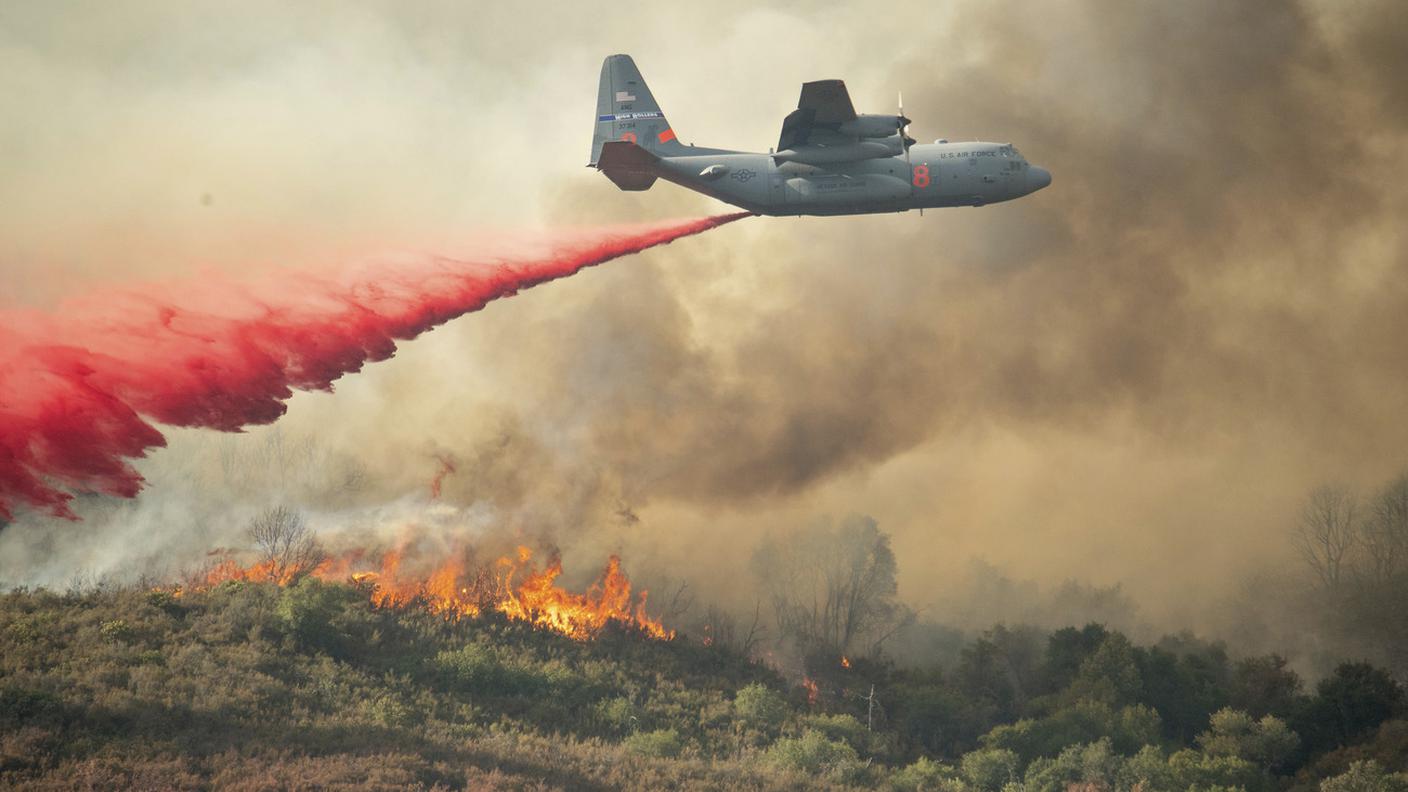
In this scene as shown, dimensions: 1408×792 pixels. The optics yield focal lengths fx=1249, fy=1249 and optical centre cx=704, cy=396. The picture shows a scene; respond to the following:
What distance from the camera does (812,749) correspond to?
2165 inches

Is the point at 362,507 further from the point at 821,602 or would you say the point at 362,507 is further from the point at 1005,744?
the point at 1005,744

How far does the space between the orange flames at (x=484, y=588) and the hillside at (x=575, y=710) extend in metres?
1.37

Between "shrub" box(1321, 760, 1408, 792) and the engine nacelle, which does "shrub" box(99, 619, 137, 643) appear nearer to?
the engine nacelle

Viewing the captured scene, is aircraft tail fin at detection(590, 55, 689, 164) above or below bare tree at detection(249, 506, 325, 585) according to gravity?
above

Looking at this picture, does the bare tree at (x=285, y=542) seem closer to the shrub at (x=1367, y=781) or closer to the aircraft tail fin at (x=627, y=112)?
the aircraft tail fin at (x=627, y=112)

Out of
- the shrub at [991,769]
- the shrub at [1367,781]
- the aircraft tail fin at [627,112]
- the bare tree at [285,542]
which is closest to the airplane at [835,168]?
the aircraft tail fin at [627,112]

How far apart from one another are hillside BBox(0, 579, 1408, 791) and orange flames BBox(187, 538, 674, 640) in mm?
1367

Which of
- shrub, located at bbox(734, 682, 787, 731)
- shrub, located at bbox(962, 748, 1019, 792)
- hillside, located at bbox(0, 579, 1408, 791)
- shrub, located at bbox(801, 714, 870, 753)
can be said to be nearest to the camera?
hillside, located at bbox(0, 579, 1408, 791)

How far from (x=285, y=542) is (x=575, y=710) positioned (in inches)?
802

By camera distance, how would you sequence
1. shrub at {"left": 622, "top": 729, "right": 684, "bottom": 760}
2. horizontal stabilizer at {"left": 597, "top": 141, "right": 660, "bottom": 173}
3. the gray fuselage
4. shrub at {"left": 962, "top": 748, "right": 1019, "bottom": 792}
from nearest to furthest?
the gray fuselage
horizontal stabilizer at {"left": 597, "top": 141, "right": 660, "bottom": 173}
shrub at {"left": 622, "top": 729, "right": 684, "bottom": 760}
shrub at {"left": 962, "top": 748, "right": 1019, "bottom": 792}

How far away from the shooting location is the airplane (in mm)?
51406

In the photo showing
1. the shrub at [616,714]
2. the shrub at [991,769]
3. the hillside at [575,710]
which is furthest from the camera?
the shrub at [616,714]

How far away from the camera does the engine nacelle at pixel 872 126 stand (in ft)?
166

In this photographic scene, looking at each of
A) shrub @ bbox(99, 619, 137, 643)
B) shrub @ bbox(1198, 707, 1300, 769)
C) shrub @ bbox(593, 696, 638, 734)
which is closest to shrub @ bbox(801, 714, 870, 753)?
shrub @ bbox(593, 696, 638, 734)
